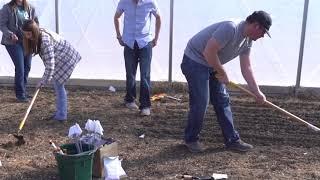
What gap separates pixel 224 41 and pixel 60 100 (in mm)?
2419

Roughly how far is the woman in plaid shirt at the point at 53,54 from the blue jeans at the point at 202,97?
1.49m

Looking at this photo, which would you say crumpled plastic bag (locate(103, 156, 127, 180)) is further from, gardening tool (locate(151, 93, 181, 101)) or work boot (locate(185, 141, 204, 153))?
gardening tool (locate(151, 93, 181, 101))

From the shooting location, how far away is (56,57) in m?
5.75

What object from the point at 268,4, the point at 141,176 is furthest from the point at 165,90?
the point at 141,176

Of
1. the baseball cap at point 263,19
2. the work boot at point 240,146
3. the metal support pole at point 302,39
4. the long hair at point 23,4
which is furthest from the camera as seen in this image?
the metal support pole at point 302,39

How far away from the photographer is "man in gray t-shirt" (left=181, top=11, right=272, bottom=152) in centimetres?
452

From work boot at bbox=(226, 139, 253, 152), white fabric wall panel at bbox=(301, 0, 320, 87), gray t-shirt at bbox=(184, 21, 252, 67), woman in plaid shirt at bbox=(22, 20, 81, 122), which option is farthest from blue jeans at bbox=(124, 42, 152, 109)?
white fabric wall panel at bbox=(301, 0, 320, 87)

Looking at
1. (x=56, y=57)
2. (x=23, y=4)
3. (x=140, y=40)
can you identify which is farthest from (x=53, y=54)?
(x=23, y=4)

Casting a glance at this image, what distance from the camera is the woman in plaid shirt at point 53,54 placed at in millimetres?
5215

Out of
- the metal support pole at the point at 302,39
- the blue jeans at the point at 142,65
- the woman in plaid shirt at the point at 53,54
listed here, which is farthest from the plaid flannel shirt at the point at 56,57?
the metal support pole at the point at 302,39

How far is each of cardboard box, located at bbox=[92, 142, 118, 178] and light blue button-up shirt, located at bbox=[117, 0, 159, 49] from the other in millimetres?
2166

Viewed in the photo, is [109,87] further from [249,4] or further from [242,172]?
[242,172]

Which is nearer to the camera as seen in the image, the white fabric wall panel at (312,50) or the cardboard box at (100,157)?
the cardboard box at (100,157)

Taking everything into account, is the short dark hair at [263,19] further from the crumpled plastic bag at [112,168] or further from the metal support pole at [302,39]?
the metal support pole at [302,39]
